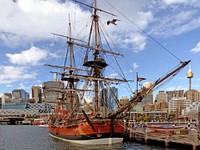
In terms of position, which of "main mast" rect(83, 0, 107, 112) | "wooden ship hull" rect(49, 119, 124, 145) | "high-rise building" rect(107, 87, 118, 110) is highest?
"main mast" rect(83, 0, 107, 112)

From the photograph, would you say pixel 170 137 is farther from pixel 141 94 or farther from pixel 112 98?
pixel 112 98

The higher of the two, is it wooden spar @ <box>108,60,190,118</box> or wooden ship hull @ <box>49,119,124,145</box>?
wooden spar @ <box>108,60,190,118</box>

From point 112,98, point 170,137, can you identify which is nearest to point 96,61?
point 112,98

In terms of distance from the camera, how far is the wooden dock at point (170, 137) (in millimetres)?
34631

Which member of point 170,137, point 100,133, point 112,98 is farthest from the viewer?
point 112,98

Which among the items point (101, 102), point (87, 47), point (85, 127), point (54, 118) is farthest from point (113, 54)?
point (54, 118)

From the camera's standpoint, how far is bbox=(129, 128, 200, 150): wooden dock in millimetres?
34631

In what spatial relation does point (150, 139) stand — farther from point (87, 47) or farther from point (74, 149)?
point (87, 47)

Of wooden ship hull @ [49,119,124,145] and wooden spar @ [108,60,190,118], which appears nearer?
wooden spar @ [108,60,190,118]

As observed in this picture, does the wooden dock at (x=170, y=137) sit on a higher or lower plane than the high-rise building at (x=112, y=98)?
lower

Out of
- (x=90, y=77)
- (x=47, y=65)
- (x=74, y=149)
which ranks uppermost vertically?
(x=47, y=65)

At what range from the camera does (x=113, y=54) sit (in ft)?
188

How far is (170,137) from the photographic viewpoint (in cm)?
3822

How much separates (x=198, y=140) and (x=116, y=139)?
14682mm
